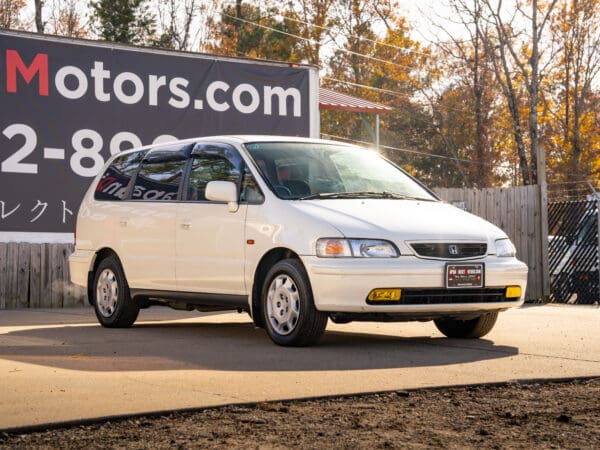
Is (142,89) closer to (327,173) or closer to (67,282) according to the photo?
(67,282)

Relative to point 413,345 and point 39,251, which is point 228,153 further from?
point 39,251

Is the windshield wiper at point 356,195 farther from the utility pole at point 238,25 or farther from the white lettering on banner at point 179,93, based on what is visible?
the utility pole at point 238,25

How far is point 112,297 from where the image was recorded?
11125 millimetres

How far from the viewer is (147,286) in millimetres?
10609

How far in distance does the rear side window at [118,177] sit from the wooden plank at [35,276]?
408 centimetres

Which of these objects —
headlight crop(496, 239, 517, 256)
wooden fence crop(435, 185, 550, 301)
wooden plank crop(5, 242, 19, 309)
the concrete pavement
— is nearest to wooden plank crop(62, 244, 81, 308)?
wooden plank crop(5, 242, 19, 309)

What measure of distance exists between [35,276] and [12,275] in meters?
0.32

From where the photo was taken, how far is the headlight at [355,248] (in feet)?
27.9

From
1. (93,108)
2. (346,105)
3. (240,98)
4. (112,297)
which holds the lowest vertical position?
(112,297)

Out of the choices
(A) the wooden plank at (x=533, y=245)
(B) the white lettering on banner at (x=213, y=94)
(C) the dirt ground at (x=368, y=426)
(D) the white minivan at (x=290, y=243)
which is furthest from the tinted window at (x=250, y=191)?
(A) the wooden plank at (x=533, y=245)

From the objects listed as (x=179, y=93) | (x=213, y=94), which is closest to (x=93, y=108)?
(x=179, y=93)

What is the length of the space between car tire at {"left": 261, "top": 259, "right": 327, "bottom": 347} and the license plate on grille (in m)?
1.02

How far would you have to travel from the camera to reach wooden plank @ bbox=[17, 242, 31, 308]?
1537 cm

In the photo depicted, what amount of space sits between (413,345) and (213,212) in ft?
6.84
